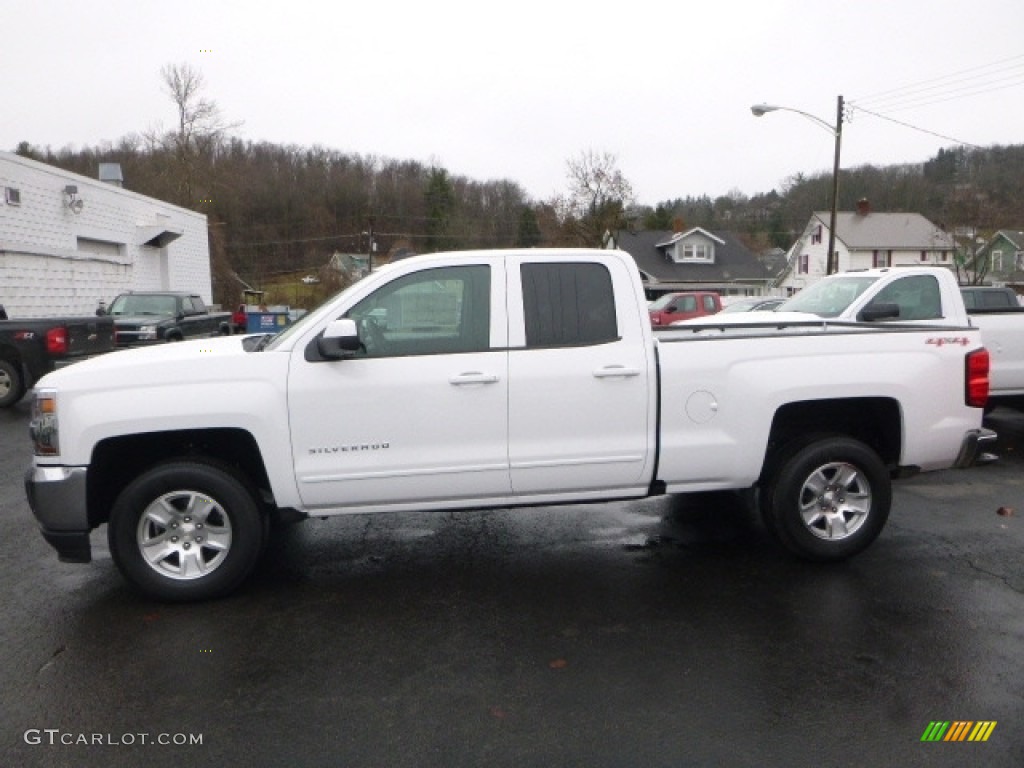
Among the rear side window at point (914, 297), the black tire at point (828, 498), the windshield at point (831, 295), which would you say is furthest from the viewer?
the windshield at point (831, 295)

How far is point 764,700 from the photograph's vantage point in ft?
12.0

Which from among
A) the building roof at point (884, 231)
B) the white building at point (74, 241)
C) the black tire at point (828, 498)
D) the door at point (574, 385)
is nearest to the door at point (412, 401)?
the door at point (574, 385)

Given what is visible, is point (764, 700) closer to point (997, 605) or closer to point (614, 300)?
point (997, 605)

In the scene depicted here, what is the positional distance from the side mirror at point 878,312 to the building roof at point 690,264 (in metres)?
47.3

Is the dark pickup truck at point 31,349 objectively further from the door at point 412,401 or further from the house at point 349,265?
the house at point 349,265

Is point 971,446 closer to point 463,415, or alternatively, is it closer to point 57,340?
point 463,415

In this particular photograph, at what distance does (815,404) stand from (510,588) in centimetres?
224

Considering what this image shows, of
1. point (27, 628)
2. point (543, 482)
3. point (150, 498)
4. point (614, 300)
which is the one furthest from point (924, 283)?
point (27, 628)

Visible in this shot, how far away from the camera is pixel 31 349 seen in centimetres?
1214

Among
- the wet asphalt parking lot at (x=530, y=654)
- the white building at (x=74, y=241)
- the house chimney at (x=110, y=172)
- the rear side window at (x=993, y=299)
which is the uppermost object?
the house chimney at (x=110, y=172)

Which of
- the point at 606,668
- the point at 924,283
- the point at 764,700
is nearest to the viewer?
the point at 764,700

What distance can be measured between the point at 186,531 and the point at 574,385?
236 cm

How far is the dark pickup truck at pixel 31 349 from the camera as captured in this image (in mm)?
12117

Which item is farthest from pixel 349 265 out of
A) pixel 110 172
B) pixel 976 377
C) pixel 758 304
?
pixel 976 377
